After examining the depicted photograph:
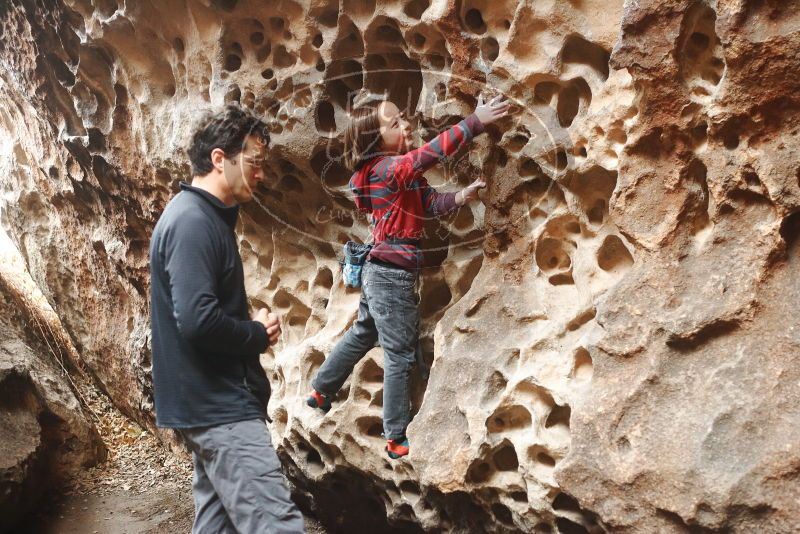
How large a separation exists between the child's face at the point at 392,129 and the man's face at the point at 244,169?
1.77 ft

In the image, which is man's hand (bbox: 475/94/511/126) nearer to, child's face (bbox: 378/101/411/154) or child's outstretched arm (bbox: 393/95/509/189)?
child's outstretched arm (bbox: 393/95/509/189)

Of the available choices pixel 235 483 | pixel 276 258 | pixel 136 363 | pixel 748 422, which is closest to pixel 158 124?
pixel 276 258

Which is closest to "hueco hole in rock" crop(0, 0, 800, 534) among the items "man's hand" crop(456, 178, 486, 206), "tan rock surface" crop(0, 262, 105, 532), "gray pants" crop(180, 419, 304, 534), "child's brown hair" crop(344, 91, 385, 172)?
"tan rock surface" crop(0, 262, 105, 532)

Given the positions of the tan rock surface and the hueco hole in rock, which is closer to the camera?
the hueco hole in rock

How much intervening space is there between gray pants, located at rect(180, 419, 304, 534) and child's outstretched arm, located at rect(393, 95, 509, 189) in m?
0.86

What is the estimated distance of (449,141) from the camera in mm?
2244

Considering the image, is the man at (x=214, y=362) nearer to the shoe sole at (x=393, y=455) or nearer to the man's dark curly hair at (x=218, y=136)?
the man's dark curly hair at (x=218, y=136)

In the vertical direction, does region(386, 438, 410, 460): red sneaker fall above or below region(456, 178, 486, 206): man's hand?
below

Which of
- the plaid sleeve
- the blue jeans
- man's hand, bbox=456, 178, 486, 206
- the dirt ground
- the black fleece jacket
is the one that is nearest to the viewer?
the black fleece jacket

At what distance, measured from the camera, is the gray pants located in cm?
181

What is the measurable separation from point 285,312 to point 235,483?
1632 mm

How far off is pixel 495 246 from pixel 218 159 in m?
0.95

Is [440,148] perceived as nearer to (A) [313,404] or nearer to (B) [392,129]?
(B) [392,129]

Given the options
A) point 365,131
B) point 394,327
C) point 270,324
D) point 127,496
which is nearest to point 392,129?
point 365,131
